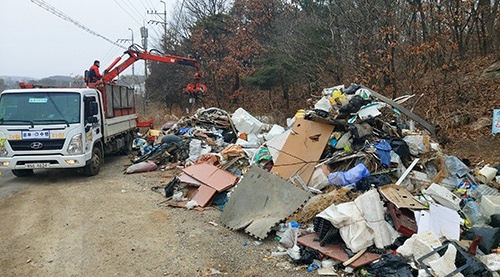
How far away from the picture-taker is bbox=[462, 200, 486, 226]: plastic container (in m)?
4.76

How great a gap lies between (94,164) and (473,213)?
27.0 ft

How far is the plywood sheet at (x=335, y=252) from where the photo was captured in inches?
158

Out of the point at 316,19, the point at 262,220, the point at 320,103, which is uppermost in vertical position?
the point at 316,19

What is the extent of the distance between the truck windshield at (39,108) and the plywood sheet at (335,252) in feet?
20.4

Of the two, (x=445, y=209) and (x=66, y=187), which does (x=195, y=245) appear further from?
(x=66, y=187)

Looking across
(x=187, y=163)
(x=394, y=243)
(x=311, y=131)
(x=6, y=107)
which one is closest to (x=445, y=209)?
(x=394, y=243)

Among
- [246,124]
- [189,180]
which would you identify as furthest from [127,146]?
[189,180]

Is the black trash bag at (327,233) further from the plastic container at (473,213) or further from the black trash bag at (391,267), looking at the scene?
the plastic container at (473,213)

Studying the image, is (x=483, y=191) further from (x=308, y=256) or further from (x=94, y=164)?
(x=94, y=164)

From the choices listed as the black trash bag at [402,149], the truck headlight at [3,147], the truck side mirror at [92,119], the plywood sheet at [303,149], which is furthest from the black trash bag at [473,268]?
the truck headlight at [3,147]

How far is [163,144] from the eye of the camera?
1056 centimetres

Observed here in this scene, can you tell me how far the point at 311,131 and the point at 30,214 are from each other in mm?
5349

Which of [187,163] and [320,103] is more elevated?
[320,103]

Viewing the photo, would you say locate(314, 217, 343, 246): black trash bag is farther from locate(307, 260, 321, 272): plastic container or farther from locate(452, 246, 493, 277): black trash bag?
locate(452, 246, 493, 277): black trash bag
